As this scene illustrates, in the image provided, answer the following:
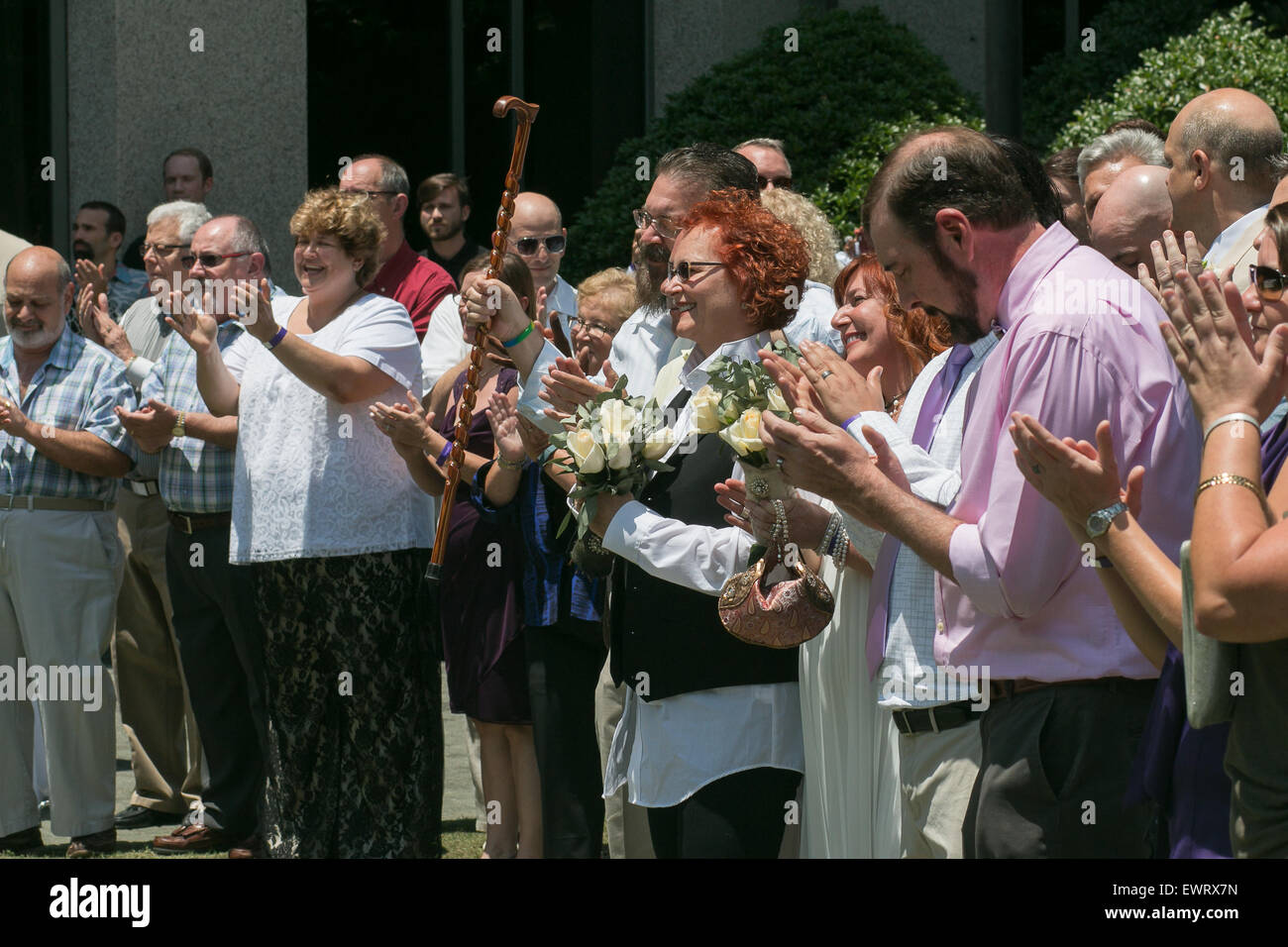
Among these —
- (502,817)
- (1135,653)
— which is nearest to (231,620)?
(502,817)

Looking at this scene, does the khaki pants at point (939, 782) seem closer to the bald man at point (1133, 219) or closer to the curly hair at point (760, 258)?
the curly hair at point (760, 258)

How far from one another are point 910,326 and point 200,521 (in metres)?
3.61

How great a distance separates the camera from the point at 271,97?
10.8 m

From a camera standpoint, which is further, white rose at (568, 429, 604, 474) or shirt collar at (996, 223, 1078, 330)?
white rose at (568, 429, 604, 474)

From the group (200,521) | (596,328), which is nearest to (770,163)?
(596,328)

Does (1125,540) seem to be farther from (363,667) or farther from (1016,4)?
(1016,4)

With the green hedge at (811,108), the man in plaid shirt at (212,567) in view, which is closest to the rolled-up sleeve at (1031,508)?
the man in plaid shirt at (212,567)

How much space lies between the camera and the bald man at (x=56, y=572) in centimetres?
694

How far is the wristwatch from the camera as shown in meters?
2.94

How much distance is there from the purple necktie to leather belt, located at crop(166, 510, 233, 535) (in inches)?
152

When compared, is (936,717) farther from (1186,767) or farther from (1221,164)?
(1221,164)

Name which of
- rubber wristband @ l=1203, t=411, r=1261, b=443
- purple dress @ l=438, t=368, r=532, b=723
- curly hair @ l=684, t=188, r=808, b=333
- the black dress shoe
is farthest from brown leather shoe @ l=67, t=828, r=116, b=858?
rubber wristband @ l=1203, t=411, r=1261, b=443

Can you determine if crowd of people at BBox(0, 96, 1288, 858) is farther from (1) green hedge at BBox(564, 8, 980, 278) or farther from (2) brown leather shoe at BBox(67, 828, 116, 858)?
(1) green hedge at BBox(564, 8, 980, 278)

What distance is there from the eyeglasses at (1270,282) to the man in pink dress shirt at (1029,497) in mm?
250
